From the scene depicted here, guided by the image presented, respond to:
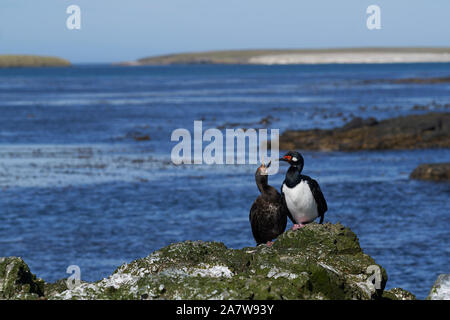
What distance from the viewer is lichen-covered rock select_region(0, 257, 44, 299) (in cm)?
769

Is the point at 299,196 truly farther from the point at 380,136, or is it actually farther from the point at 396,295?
the point at 380,136

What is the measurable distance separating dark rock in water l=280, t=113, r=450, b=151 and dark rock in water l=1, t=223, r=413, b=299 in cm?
3731

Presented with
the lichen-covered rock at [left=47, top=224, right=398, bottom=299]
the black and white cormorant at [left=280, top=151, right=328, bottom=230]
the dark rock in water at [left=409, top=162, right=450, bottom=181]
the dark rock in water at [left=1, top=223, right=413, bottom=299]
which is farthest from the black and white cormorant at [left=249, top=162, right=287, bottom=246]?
the dark rock in water at [left=409, top=162, right=450, bottom=181]

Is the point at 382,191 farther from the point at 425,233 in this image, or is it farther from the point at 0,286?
the point at 0,286

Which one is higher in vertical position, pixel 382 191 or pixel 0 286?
pixel 0 286

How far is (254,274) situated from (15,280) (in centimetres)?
247

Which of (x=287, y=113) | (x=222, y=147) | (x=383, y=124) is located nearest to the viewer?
(x=222, y=147)

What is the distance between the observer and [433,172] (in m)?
35.1

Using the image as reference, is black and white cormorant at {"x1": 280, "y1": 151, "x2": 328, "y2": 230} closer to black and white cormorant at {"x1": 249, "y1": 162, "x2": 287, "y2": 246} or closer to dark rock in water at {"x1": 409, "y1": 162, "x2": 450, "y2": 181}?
black and white cormorant at {"x1": 249, "y1": 162, "x2": 287, "y2": 246}

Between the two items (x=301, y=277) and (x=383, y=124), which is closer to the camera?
(x=301, y=277)
